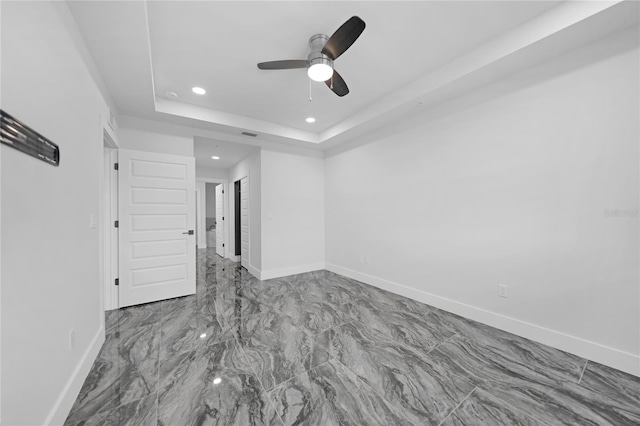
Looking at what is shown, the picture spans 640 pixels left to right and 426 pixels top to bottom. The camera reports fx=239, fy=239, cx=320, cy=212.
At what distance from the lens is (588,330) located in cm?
199

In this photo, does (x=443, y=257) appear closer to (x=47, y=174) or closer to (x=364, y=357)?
(x=364, y=357)

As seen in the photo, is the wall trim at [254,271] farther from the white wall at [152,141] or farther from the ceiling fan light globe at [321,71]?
the ceiling fan light globe at [321,71]

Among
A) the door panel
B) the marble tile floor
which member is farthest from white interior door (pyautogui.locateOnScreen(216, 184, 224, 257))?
the marble tile floor

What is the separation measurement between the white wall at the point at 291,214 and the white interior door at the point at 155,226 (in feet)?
4.18

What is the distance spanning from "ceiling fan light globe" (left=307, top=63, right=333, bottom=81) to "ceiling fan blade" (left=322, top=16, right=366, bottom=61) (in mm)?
92

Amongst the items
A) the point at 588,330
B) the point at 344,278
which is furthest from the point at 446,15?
the point at 344,278

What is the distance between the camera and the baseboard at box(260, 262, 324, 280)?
4363 mm

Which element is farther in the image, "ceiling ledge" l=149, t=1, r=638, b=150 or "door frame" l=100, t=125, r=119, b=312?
"door frame" l=100, t=125, r=119, b=312

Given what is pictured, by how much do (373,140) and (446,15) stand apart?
82.8 inches

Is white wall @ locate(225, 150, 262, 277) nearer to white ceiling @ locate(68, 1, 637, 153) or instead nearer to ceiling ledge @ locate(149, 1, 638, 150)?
ceiling ledge @ locate(149, 1, 638, 150)

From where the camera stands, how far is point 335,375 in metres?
1.79

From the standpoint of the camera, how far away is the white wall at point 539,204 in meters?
1.86

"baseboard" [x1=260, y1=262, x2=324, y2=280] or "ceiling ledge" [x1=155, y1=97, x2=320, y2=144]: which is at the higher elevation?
"ceiling ledge" [x1=155, y1=97, x2=320, y2=144]

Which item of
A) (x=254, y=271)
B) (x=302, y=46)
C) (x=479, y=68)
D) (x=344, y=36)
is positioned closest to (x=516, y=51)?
(x=479, y=68)
